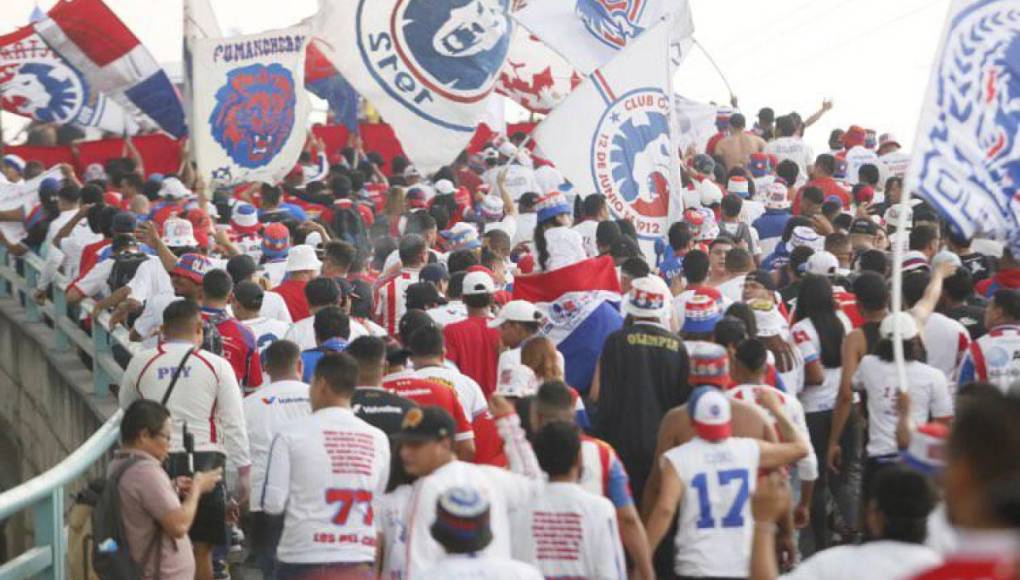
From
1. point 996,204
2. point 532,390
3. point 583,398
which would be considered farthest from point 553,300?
point 996,204

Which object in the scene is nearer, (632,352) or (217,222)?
(632,352)

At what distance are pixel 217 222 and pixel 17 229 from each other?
2.00m

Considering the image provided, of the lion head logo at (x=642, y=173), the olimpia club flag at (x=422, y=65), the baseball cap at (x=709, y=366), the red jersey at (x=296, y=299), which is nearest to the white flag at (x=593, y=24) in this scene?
the olimpia club flag at (x=422, y=65)

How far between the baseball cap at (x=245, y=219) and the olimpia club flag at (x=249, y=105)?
0.94 feet

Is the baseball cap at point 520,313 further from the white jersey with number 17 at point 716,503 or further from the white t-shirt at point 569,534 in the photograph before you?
the white t-shirt at point 569,534

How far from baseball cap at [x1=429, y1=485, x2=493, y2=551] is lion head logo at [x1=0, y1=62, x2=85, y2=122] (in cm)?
1530

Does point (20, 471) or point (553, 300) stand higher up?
point (553, 300)

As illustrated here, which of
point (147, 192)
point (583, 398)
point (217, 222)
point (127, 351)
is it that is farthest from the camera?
point (147, 192)

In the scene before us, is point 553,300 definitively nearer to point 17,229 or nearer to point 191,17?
point 191,17

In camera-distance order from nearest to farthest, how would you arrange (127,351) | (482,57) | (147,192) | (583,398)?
(583,398)
(127,351)
(482,57)
(147,192)

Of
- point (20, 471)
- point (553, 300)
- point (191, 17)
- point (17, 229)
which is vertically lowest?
point (20, 471)

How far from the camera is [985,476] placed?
4.12 meters

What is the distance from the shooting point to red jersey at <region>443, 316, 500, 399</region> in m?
11.0

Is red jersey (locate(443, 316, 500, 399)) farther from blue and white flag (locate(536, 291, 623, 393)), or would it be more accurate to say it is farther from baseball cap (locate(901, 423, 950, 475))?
baseball cap (locate(901, 423, 950, 475))
